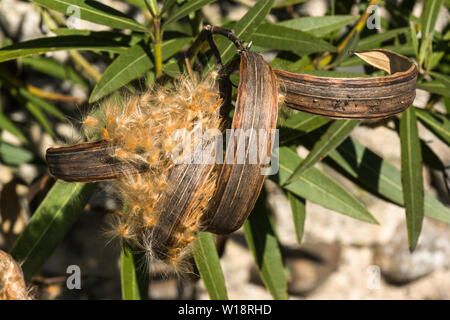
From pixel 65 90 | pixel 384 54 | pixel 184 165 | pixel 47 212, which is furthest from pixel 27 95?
pixel 384 54

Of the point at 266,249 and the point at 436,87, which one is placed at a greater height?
the point at 436,87

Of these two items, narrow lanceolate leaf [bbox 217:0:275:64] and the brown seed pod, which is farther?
narrow lanceolate leaf [bbox 217:0:275:64]

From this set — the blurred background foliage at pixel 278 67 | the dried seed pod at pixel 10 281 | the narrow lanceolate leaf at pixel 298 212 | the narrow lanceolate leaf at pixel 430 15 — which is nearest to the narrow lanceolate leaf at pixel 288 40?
the blurred background foliage at pixel 278 67

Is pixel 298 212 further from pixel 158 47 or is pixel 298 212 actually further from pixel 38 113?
pixel 38 113

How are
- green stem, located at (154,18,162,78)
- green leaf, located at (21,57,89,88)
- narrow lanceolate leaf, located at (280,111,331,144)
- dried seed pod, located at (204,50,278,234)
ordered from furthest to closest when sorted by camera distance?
green leaf, located at (21,57,89,88)
narrow lanceolate leaf, located at (280,111,331,144)
green stem, located at (154,18,162,78)
dried seed pod, located at (204,50,278,234)

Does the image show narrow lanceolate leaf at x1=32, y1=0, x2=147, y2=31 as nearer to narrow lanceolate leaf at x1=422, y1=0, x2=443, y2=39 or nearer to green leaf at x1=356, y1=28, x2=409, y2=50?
green leaf at x1=356, y1=28, x2=409, y2=50

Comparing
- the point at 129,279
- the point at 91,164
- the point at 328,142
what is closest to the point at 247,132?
the point at 91,164

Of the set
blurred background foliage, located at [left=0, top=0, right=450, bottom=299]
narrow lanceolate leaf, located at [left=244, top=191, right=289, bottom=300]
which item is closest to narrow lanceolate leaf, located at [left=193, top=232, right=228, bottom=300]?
blurred background foliage, located at [left=0, top=0, right=450, bottom=299]
